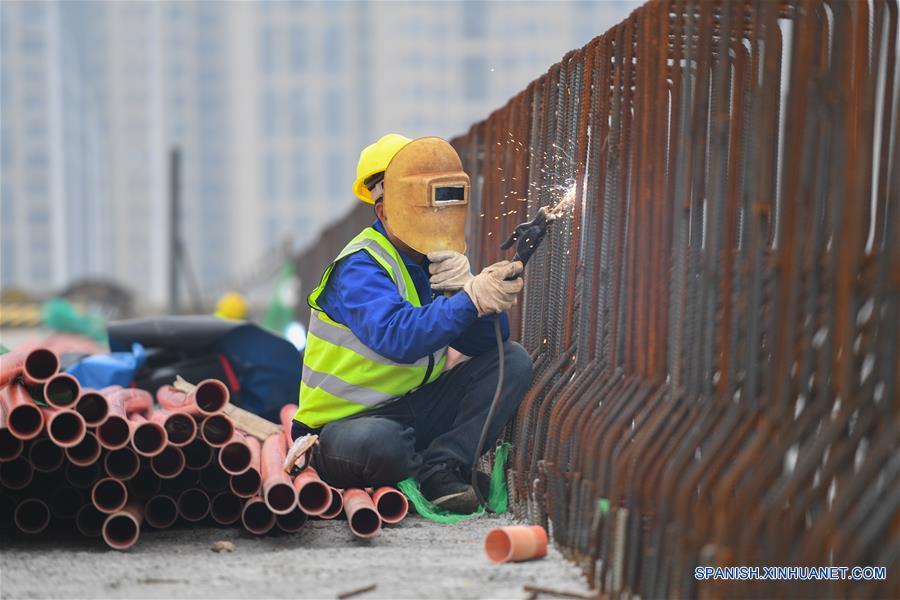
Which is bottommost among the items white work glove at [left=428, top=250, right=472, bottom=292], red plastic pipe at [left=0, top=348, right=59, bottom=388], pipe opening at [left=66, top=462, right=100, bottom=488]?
pipe opening at [left=66, top=462, right=100, bottom=488]

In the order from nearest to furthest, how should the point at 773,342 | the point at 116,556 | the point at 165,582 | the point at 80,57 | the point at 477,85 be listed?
the point at 773,342, the point at 165,582, the point at 116,556, the point at 477,85, the point at 80,57

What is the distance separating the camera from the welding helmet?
5137mm

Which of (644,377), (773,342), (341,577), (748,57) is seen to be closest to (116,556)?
(341,577)

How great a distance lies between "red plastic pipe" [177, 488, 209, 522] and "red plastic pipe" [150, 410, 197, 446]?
216 millimetres

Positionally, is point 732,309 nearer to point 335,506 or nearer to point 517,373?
point 517,373

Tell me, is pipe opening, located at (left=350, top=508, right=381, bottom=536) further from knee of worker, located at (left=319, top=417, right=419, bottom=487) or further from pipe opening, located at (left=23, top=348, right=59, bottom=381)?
pipe opening, located at (left=23, top=348, right=59, bottom=381)

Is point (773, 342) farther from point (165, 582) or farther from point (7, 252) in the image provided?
point (7, 252)

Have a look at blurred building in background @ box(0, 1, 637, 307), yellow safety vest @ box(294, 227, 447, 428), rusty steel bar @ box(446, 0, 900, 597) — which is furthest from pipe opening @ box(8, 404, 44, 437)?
blurred building in background @ box(0, 1, 637, 307)

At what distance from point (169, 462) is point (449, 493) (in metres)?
1.20

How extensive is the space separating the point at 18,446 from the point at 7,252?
95.0 meters

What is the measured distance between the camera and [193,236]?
97.0 metres

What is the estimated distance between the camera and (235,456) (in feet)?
16.4

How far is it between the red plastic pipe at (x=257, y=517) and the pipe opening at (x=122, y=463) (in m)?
0.45

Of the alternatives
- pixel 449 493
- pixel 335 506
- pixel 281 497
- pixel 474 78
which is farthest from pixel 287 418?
pixel 474 78
